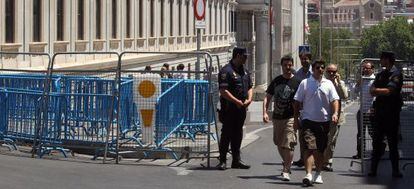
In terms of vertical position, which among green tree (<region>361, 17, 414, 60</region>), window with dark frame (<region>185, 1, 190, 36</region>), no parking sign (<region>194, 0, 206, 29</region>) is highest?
green tree (<region>361, 17, 414, 60</region>)

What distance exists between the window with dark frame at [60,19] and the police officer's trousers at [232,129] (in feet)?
59.8

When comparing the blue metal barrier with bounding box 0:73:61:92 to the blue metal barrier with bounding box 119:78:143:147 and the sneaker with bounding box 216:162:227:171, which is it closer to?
the blue metal barrier with bounding box 119:78:143:147

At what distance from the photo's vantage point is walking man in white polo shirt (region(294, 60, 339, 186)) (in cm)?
1245

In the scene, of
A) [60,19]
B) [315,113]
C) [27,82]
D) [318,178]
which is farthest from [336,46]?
[315,113]

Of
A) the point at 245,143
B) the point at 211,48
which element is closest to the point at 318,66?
the point at 245,143

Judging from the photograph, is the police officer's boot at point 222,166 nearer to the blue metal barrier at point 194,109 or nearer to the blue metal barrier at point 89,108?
the blue metal barrier at point 194,109

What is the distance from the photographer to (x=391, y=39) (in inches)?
5733

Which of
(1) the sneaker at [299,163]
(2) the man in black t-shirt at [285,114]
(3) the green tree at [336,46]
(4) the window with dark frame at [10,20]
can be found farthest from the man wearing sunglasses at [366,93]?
(3) the green tree at [336,46]

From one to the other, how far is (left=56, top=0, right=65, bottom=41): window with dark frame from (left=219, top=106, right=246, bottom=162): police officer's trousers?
18.2 m

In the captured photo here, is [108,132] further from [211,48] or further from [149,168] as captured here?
[211,48]

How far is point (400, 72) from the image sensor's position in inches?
526

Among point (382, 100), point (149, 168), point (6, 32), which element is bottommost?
point (149, 168)

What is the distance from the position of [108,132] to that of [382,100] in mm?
4438

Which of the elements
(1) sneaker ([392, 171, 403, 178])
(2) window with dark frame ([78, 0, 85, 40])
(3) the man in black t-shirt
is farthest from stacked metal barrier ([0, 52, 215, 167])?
(2) window with dark frame ([78, 0, 85, 40])
